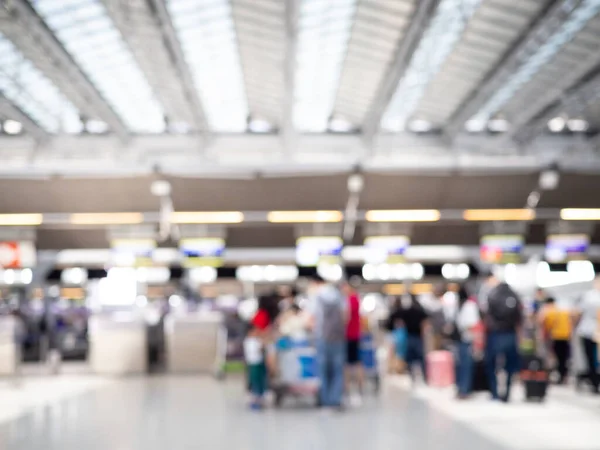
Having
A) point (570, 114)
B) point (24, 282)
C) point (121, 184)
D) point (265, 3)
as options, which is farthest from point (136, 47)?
point (24, 282)

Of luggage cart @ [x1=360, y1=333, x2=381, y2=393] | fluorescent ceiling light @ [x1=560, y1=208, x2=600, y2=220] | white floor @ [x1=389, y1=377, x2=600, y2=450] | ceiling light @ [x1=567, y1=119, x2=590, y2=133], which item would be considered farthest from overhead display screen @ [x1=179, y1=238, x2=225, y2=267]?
white floor @ [x1=389, y1=377, x2=600, y2=450]

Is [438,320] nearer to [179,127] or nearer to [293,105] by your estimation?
[293,105]

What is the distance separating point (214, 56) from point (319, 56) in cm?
251

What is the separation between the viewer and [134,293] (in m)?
29.0

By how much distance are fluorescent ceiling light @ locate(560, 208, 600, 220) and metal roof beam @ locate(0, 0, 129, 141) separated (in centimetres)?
1611

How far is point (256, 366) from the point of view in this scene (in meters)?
12.6

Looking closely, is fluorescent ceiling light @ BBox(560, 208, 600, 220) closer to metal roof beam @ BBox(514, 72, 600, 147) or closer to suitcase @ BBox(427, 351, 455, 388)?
metal roof beam @ BBox(514, 72, 600, 147)

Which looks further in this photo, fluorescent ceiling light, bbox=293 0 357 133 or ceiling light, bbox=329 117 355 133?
ceiling light, bbox=329 117 355 133

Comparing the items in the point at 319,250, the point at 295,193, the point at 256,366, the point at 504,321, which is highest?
the point at 295,193

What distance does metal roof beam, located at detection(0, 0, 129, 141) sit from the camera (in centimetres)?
1591

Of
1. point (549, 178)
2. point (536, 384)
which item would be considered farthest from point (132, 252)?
point (536, 384)

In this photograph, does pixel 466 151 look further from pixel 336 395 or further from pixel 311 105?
pixel 336 395

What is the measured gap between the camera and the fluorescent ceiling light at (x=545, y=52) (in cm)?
1630

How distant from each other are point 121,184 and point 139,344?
27.7ft
